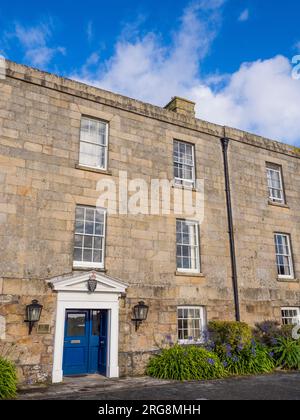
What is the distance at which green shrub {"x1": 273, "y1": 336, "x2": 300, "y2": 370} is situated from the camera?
1243 centimetres

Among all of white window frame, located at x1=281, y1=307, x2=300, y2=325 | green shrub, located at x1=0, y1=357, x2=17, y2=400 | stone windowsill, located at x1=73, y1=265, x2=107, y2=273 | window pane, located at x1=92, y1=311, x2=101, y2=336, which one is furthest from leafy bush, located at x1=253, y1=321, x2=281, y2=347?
green shrub, located at x1=0, y1=357, x2=17, y2=400

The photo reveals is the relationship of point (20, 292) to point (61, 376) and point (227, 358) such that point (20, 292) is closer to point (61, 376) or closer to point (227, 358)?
point (61, 376)

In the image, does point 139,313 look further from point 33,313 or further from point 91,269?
point 33,313

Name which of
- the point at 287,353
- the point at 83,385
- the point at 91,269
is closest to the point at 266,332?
the point at 287,353

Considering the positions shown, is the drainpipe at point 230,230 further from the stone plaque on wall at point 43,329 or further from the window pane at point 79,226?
the stone plaque on wall at point 43,329

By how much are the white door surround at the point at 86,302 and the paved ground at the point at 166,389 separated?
23.4 inches

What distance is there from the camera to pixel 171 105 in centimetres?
1598

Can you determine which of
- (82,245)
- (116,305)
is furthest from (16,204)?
(116,305)

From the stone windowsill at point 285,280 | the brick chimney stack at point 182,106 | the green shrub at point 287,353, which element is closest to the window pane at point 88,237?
the brick chimney stack at point 182,106

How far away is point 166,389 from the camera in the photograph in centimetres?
921

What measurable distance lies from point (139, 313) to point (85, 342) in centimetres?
188

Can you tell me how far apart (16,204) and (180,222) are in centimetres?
592

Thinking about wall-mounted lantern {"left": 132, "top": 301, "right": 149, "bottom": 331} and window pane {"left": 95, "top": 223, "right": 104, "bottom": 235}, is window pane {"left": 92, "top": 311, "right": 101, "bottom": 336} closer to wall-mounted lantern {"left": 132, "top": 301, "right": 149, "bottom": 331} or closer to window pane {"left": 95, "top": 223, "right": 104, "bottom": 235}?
wall-mounted lantern {"left": 132, "top": 301, "right": 149, "bottom": 331}

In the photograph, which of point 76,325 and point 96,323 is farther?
point 96,323
